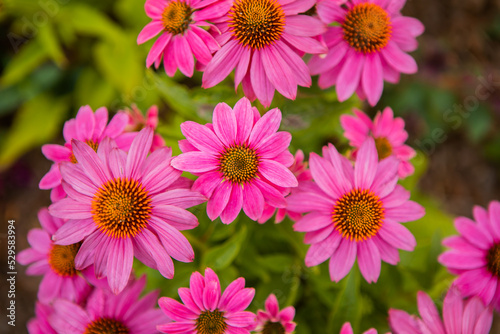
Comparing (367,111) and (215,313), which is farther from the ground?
(367,111)

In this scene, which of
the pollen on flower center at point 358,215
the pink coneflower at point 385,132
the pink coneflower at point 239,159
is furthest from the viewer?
the pink coneflower at point 385,132

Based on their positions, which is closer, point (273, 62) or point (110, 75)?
point (273, 62)

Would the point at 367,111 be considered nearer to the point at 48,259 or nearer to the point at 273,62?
the point at 273,62

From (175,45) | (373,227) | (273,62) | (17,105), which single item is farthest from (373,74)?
(17,105)

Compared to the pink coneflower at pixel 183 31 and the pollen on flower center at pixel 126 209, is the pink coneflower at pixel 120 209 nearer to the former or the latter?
the pollen on flower center at pixel 126 209

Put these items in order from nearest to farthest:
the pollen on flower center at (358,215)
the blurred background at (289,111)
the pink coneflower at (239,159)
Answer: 1. the pink coneflower at (239,159)
2. the pollen on flower center at (358,215)
3. the blurred background at (289,111)

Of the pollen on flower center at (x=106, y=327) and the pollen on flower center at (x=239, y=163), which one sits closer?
the pollen on flower center at (x=239, y=163)

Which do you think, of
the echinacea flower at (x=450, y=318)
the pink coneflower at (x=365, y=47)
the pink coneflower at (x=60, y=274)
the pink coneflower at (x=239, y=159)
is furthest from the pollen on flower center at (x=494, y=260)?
the pink coneflower at (x=60, y=274)
